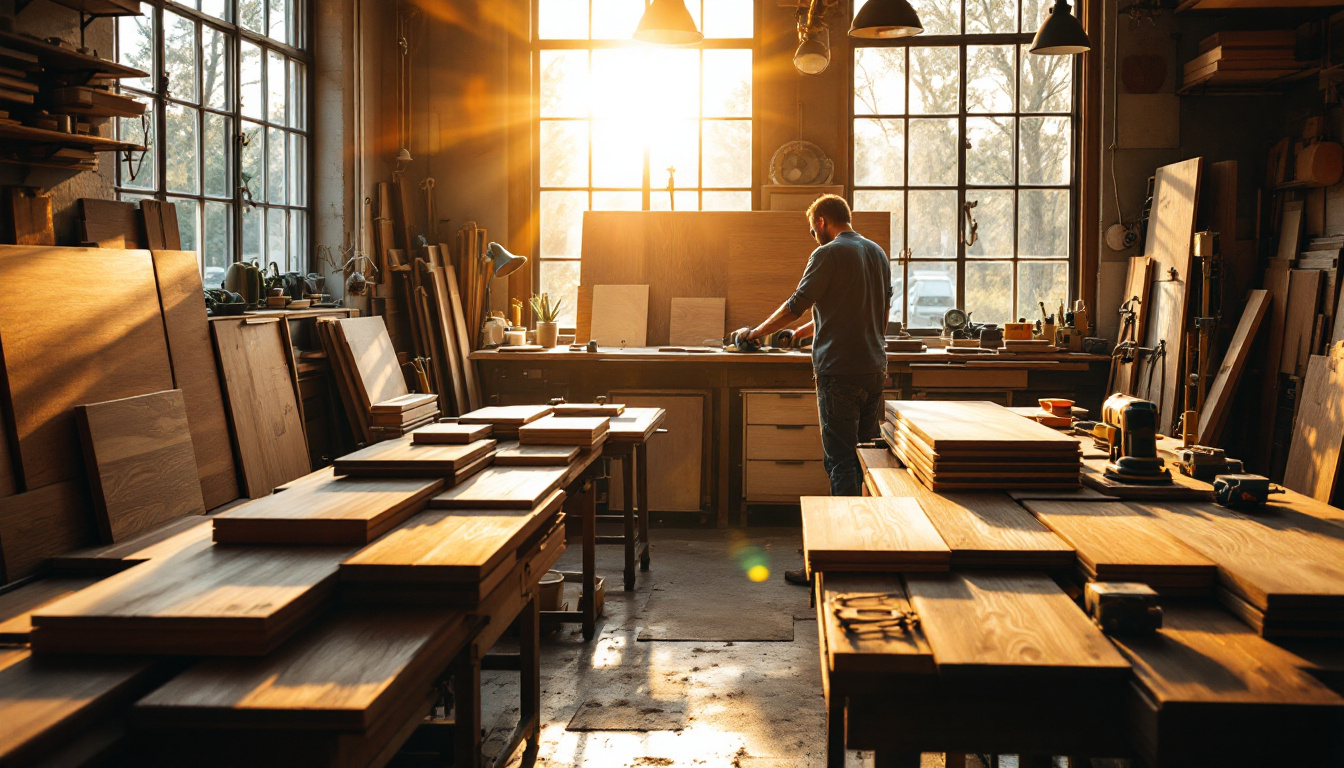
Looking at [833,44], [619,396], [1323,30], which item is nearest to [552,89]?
[833,44]

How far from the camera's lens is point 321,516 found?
2295 mm

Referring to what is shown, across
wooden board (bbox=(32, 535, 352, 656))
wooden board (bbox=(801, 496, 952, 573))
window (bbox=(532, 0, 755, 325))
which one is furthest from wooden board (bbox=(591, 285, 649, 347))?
wooden board (bbox=(32, 535, 352, 656))

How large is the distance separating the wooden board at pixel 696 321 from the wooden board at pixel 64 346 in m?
3.65

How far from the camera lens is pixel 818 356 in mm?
4891

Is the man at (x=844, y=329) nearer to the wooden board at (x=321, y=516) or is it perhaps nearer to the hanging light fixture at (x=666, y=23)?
the hanging light fixture at (x=666, y=23)

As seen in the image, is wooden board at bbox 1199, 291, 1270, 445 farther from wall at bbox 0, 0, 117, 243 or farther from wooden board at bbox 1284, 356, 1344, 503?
wall at bbox 0, 0, 117, 243

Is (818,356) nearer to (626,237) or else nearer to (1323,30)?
(626,237)

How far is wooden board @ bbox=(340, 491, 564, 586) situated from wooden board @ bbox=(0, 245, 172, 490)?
1610 mm

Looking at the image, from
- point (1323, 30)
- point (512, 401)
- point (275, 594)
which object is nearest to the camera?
point (275, 594)

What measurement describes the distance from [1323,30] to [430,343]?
6.05 m

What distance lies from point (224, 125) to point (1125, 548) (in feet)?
16.1

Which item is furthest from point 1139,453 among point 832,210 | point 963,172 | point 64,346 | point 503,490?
point 963,172

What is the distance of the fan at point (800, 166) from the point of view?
23.6ft

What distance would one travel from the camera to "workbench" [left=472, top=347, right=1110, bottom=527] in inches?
249
